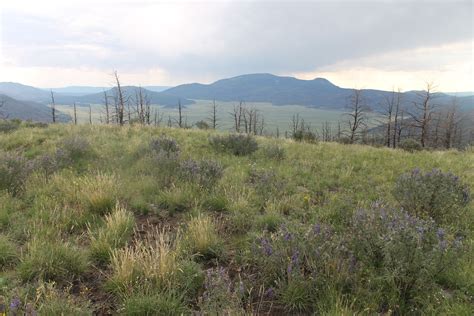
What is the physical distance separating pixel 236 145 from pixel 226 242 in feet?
21.5

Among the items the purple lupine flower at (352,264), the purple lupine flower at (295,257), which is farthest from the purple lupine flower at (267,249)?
the purple lupine flower at (352,264)

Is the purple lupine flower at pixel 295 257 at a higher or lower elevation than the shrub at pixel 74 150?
lower

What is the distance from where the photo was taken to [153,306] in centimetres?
306

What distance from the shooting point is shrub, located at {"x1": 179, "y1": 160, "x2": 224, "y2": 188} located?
670 centimetres

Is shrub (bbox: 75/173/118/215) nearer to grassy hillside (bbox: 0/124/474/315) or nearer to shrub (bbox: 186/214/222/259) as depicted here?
grassy hillside (bbox: 0/124/474/315)

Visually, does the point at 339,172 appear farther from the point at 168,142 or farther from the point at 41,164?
the point at 41,164

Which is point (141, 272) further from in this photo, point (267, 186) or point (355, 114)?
point (355, 114)

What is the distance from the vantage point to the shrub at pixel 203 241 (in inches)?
168

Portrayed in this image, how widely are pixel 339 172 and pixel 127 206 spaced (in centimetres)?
524

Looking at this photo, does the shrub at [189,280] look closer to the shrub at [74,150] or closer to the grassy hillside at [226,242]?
the grassy hillside at [226,242]

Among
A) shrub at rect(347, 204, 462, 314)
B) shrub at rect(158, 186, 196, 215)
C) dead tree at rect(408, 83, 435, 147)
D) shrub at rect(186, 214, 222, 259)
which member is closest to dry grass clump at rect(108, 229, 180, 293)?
shrub at rect(186, 214, 222, 259)

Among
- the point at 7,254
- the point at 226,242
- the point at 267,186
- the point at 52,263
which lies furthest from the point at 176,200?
the point at 7,254

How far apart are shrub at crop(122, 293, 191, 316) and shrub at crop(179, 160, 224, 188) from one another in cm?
349

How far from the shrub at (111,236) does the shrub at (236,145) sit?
238 inches
